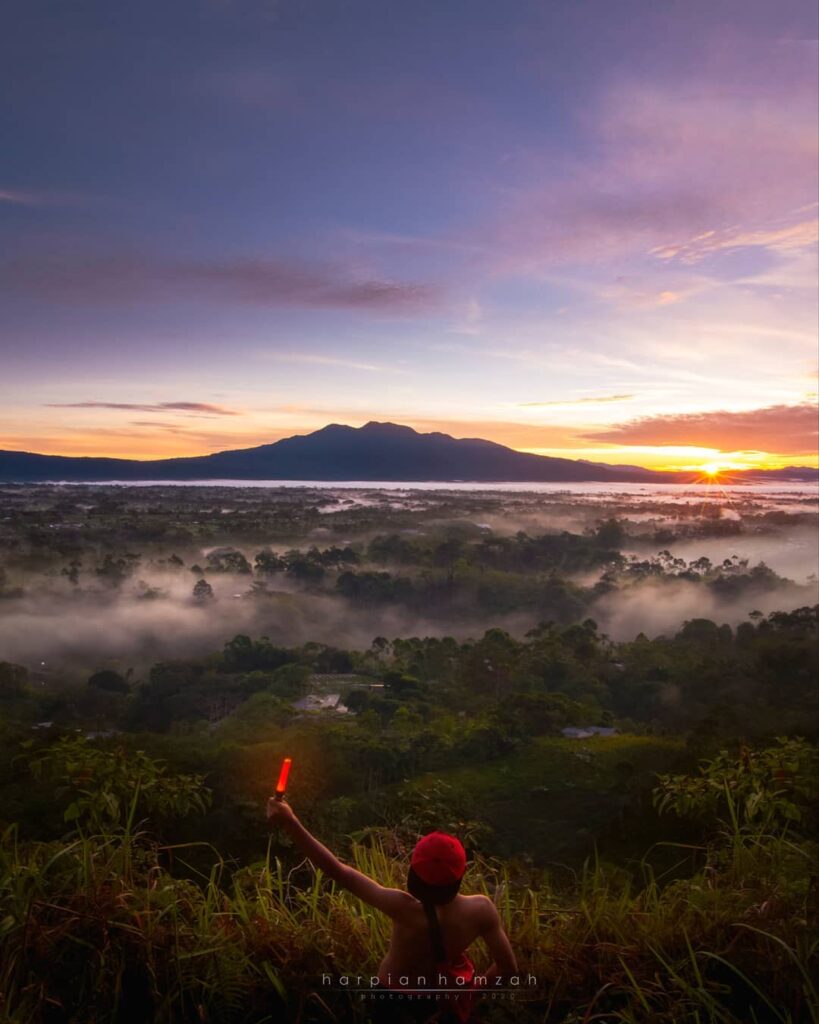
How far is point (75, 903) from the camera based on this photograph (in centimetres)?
280

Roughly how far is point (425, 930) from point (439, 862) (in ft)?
1.14

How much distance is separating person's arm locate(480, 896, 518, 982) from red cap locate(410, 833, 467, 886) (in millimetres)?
249

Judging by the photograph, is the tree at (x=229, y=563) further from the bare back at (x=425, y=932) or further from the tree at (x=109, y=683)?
the bare back at (x=425, y=932)

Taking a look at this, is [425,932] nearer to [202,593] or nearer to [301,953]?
[301,953]

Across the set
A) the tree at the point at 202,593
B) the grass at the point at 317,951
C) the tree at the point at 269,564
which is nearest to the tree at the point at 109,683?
the tree at the point at 202,593

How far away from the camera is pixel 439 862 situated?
2320mm

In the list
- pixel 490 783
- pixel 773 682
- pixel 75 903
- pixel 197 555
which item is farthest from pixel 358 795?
pixel 197 555

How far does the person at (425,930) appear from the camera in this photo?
7.92ft

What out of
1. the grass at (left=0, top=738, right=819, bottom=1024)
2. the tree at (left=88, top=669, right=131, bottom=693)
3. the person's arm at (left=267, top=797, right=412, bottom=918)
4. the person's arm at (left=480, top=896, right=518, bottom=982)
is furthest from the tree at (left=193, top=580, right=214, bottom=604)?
the person's arm at (left=480, top=896, right=518, bottom=982)

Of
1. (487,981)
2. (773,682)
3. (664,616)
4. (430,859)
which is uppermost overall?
(430,859)

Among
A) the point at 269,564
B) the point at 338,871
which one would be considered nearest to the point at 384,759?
the point at 338,871

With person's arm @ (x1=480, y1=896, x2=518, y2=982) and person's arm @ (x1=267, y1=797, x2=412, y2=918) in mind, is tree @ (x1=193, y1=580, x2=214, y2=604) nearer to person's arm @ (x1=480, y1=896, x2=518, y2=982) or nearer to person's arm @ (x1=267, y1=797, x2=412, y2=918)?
person's arm @ (x1=267, y1=797, x2=412, y2=918)

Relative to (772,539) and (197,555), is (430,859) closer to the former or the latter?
(197,555)

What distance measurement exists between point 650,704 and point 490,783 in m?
Answer: 13.9
